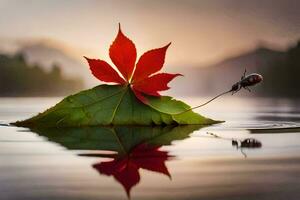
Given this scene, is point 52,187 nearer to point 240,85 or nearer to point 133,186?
point 133,186

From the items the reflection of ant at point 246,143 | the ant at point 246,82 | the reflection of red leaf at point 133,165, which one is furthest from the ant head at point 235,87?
the reflection of red leaf at point 133,165

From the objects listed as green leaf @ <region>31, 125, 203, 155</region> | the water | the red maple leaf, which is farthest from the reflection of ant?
the red maple leaf

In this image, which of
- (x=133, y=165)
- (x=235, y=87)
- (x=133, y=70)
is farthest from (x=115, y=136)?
(x=133, y=165)

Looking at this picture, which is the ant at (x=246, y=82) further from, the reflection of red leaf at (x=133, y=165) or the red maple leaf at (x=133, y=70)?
the reflection of red leaf at (x=133, y=165)

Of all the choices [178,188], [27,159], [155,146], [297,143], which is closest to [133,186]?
[178,188]

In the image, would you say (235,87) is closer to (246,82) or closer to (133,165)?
(246,82)

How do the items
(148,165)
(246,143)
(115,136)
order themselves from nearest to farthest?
(148,165), (246,143), (115,136)

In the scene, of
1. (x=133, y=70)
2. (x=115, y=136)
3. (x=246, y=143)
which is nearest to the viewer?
(x=246, y=143)
